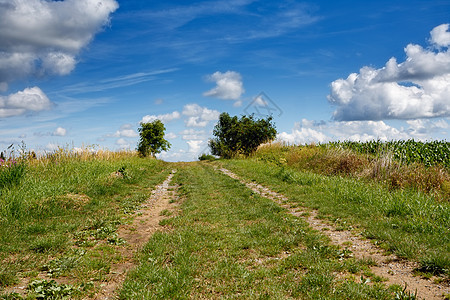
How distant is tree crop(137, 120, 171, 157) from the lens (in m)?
40.4

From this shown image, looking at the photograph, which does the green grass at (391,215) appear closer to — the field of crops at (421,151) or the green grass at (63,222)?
the green grass at (63,222)

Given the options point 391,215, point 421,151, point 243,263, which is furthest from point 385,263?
point 421,151

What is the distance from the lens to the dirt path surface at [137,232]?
17.5 feet

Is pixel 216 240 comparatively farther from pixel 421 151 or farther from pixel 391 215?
pixel 421 151

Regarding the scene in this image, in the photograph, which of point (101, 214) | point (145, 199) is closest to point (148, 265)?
point (101, 214)

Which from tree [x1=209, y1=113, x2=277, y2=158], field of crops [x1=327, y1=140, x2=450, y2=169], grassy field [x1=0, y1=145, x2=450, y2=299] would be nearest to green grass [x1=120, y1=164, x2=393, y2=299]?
grassy field [x1=0, y1=145, x2=450, y2=299]

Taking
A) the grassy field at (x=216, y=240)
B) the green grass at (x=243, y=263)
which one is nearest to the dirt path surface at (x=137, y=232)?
the grassy field at (x=216, y=240)

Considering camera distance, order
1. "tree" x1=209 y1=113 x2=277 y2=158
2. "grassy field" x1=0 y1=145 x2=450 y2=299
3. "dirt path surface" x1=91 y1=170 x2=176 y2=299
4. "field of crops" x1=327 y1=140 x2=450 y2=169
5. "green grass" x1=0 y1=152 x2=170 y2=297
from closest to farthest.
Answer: "grassy field" x1=0 y1=145 x2=450 y2=299 → "dirt path surface" x1=91 y1=170 x2=176 y2=299 → "green grass" x1=0 y1=152 x2=170 y2=297 → "field of crops" x1=327 y1=140 x2=450 y2=169 → "tree" x1=209 y1=113 x2=277 y2=158

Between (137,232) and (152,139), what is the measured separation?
33.3 metres

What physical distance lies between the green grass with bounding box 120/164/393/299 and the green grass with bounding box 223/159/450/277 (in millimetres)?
1277

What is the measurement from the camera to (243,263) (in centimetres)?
609

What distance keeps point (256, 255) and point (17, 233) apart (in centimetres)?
651

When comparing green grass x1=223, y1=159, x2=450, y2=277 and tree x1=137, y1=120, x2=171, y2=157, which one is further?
tree x1=137, y1=120, x2=171, y2=157

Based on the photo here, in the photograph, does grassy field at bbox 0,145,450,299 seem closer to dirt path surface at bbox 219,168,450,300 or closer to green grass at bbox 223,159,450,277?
green grass at bbox 223,159,450,277
